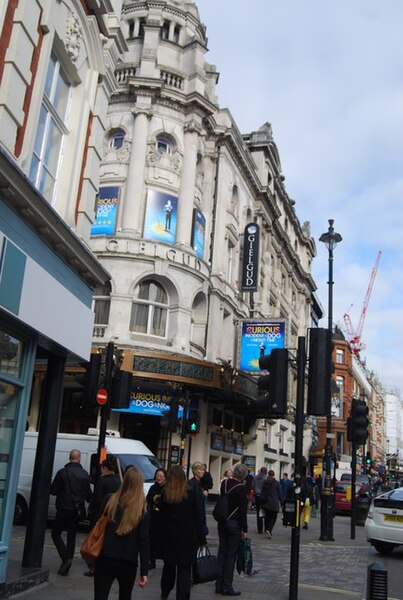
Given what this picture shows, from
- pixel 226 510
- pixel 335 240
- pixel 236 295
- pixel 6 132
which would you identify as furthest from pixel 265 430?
pixel 6 132

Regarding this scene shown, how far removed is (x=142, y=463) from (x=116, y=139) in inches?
700

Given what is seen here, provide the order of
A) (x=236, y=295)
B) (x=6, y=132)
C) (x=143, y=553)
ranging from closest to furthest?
(x=143, y=553)
(x=6, y=132)
(x=236, y=295)

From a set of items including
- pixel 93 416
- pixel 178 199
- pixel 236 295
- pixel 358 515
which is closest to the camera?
pixel 358 515

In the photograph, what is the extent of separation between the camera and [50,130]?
32.0ft

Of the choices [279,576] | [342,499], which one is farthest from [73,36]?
[342,499]

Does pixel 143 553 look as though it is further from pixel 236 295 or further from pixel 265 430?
pixel 265 430

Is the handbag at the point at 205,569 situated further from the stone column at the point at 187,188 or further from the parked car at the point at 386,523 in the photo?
the stone column at the point at 187,188

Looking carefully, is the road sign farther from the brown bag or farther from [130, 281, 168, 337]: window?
[130, 281, 168, 337]: window

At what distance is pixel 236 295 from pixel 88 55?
23.7 metres

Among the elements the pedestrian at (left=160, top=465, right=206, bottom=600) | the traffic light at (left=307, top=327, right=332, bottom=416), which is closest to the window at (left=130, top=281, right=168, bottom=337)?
the traffic light at (left=307, top=327, right=332, bottom=416)

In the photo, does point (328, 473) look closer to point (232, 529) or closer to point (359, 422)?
point (359, 422)

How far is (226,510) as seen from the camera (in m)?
9.04

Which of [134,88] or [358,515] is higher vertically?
[134,88]

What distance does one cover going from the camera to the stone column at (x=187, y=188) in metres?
27.8
